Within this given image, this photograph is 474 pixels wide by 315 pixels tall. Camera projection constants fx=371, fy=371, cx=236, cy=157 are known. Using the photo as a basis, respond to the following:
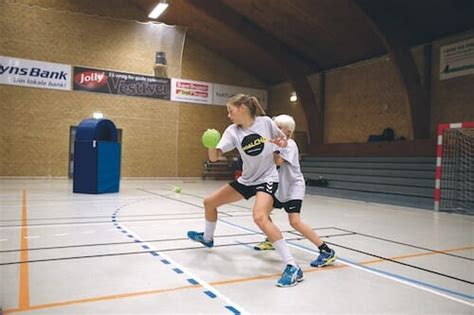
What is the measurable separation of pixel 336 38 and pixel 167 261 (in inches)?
472

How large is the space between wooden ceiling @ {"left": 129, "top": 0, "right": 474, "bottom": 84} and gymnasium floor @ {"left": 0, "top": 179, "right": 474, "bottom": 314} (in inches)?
294

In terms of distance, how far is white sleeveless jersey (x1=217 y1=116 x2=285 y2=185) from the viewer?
117 inches

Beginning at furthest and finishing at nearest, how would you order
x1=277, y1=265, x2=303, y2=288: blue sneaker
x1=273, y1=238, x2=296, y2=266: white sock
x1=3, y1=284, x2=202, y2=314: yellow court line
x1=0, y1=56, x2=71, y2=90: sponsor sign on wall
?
x1=0, y1=56, x2=71, y2=90: sponsor sign on wall → x1=273, y1=238, x2=296, y2=266: white sock → x1=277, y1=265, x2=303, y2=288: blue sneaker → x1=3, y1=284, x2=202, y2=314: yellow court line

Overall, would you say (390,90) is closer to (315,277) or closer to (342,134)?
(342,134)

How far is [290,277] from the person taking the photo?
2.69 metres

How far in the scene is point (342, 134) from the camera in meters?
15.0

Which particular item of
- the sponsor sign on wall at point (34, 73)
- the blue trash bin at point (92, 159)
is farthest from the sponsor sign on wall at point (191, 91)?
the blue trash bin at point (92, 159)

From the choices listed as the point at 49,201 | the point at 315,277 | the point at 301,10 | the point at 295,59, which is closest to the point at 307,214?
the point at 315,277

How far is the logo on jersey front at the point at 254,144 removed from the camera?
2.96 metres

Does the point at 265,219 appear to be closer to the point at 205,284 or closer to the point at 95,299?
the point at 205,284

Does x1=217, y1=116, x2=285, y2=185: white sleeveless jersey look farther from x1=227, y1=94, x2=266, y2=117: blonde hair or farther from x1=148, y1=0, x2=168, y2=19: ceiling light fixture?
x1=148, y1=0, x2=168, y2=19: ceiling light fixture

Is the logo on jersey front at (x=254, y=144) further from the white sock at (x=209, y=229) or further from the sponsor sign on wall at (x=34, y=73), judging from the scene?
the sponsor sign on wall at (x=34, y=73)

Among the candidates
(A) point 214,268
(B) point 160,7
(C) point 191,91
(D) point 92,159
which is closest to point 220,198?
(A) point 214,268

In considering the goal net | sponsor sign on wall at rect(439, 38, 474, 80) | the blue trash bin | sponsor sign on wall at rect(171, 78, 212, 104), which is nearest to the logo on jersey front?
the goal net
